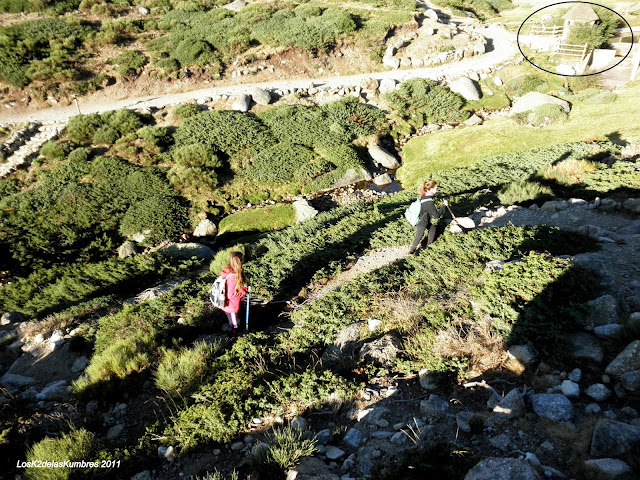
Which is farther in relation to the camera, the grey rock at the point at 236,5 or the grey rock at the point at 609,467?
the grey rock at the point at 236,5

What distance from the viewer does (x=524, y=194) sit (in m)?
14.0

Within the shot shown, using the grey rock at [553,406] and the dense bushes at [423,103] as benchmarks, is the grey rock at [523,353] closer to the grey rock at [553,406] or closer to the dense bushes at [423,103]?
the grey rock at [553,406]

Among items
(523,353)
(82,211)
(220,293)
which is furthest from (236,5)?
(523,353)

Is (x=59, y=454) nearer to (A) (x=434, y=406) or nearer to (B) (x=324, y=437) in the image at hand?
(B) (x=324, y=437)

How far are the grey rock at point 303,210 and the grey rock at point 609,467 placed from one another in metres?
15.4

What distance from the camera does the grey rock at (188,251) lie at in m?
16.0

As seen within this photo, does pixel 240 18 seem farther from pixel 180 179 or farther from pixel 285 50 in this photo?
pixel 180 179

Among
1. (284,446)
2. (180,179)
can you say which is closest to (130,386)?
(284,446)

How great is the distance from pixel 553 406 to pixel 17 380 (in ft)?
35.3

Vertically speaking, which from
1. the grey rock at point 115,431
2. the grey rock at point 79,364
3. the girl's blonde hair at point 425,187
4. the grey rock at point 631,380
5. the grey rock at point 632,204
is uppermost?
the girl's blonde hair at point 425,187

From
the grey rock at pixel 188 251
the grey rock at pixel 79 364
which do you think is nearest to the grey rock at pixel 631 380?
the grey rock at pixel 79 364

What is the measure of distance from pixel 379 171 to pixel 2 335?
64.5 ft

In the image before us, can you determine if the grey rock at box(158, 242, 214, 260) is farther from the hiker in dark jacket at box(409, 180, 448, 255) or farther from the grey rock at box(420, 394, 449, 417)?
the grey rock at box(420, 394, 449, 417)

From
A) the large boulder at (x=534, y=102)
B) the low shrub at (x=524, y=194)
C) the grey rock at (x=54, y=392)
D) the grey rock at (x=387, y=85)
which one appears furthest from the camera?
the grey rock at (x=387, y=85)
